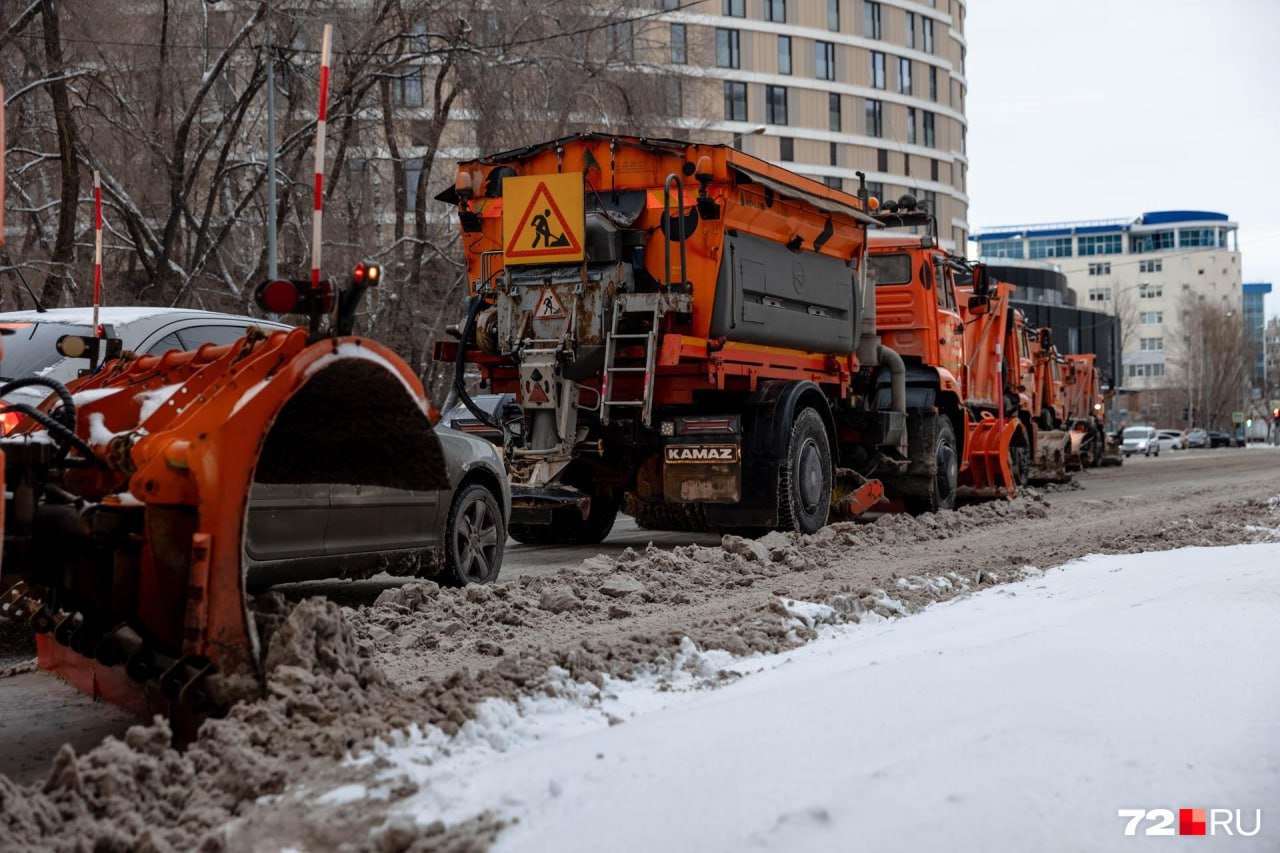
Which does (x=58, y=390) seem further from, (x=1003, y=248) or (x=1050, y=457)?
(x=1003, y=248)

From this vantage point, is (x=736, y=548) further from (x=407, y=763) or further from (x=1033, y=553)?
(x=407, y=763)

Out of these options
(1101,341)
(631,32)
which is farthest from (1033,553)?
(1101,341)

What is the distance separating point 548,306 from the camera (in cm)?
1070

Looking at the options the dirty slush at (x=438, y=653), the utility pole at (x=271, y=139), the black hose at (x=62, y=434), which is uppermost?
the utility pole at (x=271, y=139)

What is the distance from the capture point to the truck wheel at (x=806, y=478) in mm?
11188

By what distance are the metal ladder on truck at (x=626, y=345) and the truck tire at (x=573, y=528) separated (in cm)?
219

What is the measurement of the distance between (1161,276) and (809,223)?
13040 cm

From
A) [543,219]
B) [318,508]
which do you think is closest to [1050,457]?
[543,219]

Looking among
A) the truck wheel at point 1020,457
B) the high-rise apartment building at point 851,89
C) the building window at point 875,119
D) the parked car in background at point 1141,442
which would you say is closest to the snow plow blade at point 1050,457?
the truck wheel at point 1020,457

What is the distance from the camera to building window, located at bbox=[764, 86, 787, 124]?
244ft

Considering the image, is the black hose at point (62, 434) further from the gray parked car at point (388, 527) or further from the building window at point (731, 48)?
the building window at point (731, 48)

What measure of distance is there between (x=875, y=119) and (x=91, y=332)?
74881 millimetres

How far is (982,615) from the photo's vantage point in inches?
269

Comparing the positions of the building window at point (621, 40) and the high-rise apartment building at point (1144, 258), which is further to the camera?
the high-rise apartment building at point (1144, 258)
